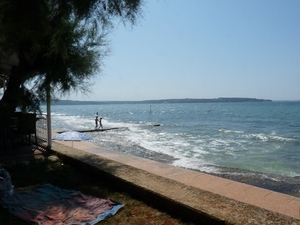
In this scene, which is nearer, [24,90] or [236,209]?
[236,209]

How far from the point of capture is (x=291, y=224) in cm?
276

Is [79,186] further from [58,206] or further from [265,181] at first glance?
[265,181]

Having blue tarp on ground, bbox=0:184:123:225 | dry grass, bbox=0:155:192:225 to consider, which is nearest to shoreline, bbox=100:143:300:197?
dry grass, bbox=0:155:192:225

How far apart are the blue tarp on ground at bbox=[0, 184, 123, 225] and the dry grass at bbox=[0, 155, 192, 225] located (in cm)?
12

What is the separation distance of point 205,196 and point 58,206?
1.97 meters

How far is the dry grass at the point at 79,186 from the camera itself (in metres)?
3.46

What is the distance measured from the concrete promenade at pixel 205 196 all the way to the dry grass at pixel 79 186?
19cm

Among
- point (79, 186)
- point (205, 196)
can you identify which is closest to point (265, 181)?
point (205, 196)

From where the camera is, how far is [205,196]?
362 cm

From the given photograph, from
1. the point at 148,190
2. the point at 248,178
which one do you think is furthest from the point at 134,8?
the point at 248,178

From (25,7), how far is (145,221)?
3.70 meters

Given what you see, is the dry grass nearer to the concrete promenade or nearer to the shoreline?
the concrete promenade

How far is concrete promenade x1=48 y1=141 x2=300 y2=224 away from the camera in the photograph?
300 centimetres

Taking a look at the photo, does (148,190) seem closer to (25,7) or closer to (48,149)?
(25,7)
